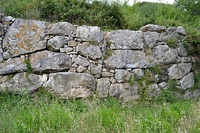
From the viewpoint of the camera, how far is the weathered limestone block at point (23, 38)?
190 inches

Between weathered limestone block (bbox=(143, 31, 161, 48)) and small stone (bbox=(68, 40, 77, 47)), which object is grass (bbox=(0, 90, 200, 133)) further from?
weathered limestone block (bbox=(143, 31, 161, 48))

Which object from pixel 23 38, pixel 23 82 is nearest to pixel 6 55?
pixel 23 38

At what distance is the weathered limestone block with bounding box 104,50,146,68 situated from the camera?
527cm

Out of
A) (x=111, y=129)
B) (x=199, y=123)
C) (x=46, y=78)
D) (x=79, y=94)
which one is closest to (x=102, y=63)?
(x=79, y=94)

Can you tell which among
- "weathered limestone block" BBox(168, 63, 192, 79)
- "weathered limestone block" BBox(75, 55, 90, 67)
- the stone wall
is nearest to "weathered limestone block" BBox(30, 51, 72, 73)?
the stone wall

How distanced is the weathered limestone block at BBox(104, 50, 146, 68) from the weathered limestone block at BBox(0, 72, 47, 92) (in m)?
1.57

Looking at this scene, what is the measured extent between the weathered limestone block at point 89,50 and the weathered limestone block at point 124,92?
80 cm

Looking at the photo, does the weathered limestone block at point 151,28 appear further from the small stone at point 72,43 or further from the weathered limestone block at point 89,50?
the small stone at point 72,43

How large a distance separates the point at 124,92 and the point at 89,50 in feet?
4.15

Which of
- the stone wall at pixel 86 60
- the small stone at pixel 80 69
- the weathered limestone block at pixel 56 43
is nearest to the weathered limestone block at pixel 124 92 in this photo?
the stone wall at pixel 86 60

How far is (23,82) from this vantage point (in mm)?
4742

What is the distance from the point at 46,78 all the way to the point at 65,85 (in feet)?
1.43

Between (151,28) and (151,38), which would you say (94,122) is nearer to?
(151,38)

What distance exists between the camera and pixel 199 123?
3.39 meters
